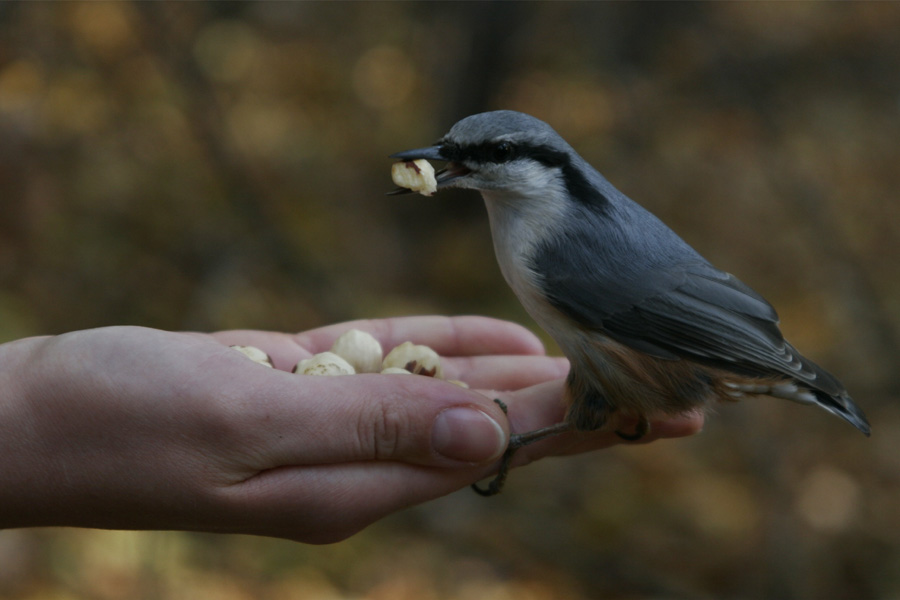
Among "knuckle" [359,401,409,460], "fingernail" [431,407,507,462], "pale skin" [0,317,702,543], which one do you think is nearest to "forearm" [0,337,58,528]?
"pale skin" [0,317,702,543]

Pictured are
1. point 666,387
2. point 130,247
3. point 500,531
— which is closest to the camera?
point 666,387

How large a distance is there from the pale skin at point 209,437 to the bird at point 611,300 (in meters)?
0.35

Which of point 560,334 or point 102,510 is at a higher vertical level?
point 560,334

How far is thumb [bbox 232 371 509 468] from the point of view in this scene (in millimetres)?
1580

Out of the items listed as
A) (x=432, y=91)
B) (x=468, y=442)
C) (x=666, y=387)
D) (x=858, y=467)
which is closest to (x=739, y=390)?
(x=666, y=387)

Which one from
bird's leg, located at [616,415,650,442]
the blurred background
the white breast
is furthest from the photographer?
the blurred background

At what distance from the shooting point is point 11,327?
11.7 ft

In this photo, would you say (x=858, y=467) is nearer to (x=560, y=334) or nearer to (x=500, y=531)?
(x=500, y=531)

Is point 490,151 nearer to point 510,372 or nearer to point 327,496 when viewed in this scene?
point 510,372

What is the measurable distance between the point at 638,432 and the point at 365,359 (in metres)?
0.79

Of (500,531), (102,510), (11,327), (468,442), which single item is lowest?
(500,531)

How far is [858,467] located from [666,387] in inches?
105

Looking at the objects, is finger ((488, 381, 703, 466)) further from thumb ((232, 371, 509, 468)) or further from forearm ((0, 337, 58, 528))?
forearm ((0, 337, 58, 528))

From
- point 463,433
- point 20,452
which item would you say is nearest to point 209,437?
point 20,452
